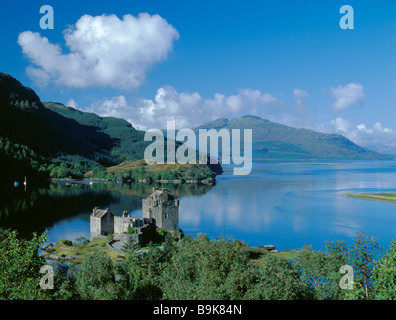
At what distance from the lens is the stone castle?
4016 centimetres

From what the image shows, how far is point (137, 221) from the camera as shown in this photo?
139 feet

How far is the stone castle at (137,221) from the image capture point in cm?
4016

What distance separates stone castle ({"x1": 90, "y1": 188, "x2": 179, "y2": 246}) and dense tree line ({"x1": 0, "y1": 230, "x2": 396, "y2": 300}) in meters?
15.7

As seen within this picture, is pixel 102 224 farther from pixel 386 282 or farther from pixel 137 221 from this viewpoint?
pixel 386 282

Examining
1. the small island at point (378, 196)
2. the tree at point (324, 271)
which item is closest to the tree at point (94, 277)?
the tree at point (324, 271)

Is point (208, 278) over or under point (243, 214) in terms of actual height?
over

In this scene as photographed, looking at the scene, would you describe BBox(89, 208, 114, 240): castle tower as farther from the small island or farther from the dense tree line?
the small island

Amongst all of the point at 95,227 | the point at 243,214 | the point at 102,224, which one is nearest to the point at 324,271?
the point at 102,224

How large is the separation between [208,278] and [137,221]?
2331cm

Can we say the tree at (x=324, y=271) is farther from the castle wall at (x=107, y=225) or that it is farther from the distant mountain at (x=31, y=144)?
the distant mountain at (x=31, y=144)

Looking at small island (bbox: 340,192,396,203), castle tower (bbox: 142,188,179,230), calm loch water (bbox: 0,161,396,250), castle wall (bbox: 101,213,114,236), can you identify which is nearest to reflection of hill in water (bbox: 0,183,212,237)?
calm loch water (bbox: 0,161,396,250)

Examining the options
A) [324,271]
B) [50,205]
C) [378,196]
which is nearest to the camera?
[324,271]

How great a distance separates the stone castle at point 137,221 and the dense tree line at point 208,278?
620 inches

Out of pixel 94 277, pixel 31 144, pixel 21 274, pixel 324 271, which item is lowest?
pixel 324 271
